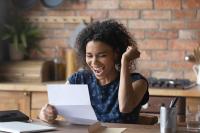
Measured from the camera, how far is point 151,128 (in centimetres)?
195

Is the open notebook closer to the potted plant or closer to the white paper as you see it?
the white paper

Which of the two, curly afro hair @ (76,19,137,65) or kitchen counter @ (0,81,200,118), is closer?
curly afro hair @ (76,19,137,65)

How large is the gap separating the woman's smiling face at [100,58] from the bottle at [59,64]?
4.71ft

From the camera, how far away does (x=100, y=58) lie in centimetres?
225

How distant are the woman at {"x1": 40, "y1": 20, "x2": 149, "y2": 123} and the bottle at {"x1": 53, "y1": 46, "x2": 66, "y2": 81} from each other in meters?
1.28

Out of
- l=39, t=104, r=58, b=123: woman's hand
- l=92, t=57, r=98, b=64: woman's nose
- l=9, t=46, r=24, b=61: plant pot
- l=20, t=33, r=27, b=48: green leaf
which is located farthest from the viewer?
l=9, t=46, r=24, b=61: plant pot

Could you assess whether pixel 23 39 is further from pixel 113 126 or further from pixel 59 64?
pixel 113 126

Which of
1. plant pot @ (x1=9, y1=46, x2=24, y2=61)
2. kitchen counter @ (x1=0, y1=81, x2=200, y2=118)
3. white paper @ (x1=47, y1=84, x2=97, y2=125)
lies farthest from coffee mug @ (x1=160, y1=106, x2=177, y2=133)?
plant pot @ (x1=9, y1=46, x2=24, y2=61)

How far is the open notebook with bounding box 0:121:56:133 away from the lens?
1.82 m

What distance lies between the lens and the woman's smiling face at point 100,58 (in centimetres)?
224

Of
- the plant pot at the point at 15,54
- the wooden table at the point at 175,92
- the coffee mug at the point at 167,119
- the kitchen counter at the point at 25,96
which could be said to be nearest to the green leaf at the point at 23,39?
the plant pot at the point at 15,54

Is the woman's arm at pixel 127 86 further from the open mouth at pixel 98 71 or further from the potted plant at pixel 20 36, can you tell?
the potted plant at pixel 20 36

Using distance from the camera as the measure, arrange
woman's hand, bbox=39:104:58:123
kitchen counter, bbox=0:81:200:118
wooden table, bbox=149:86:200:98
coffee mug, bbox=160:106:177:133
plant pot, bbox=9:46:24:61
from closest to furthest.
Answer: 1. coffee mug, bbox=160:106:177:133
2. woman's hand, bbox=39:104:58:123
3. wooden table, bbox=149:86:200:98
4. kitchen counter, bbox=0:81:200:118
5. plant pot, bbox=9:46:24:61

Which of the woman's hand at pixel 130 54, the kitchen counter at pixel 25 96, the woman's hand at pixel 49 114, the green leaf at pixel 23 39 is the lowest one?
the kitchen counter at pixel 25 96
